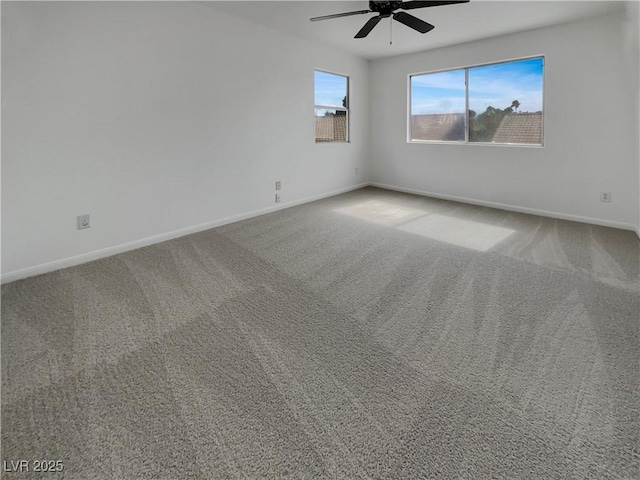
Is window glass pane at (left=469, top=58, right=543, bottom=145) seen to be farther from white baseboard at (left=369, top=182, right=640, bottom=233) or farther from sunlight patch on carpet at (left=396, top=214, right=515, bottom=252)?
sunlight patch on carpet at (left=396, top=214, right=515, bottom=252)

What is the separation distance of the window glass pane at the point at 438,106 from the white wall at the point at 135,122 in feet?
6.17

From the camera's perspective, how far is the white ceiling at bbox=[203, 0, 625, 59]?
140 inches

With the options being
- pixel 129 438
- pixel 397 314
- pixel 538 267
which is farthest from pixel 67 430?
pixel 538 267

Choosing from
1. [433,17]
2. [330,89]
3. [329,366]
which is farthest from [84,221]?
[433,17]

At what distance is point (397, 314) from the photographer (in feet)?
7.19

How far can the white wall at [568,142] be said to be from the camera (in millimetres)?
3809

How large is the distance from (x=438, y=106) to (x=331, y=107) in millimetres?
1685

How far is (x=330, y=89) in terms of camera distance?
5551mm

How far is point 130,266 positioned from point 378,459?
2617 mm

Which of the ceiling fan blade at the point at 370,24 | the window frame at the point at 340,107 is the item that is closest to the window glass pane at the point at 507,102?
the window frame at the point at 340,107

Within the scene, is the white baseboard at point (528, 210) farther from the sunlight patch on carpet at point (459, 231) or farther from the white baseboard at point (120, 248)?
the white baseboard at point (120, 248)

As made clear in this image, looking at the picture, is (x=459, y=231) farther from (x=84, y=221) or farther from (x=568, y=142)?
(x=84, y=221)

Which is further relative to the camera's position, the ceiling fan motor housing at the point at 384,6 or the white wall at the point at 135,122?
the ceiling fan motor housing at the point at 384,6

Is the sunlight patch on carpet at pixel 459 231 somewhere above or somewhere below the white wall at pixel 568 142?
below
